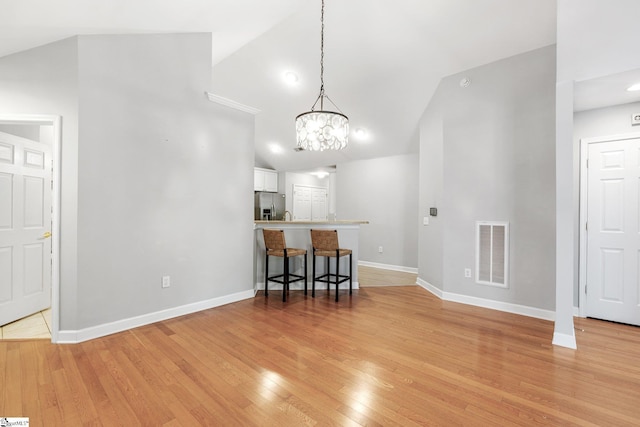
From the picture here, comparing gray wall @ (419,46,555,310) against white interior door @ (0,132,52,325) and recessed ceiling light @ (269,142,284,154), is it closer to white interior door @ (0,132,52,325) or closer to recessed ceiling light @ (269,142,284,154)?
recessed ceiling light @ (269,142,284,154)

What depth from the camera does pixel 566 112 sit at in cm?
269

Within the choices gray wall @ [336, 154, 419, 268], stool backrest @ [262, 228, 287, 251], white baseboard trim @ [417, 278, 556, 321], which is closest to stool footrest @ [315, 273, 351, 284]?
stool backrest @ [262, 228, 287, 251]

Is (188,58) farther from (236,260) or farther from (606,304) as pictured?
(606,304)

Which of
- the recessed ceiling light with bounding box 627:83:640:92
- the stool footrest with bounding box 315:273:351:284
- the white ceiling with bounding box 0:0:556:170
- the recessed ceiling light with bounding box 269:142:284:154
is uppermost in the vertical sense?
the white ceiling with bounding box 0:0:556:170

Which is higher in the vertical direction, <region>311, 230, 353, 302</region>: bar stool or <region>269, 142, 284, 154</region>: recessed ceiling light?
<region>269, 142, 284, 154</region>: recessed ceiling light

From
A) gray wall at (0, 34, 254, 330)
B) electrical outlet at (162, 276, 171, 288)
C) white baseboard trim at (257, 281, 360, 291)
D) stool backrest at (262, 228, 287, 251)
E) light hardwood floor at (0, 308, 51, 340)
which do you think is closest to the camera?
gray wall at (0, 34, 254, 330)

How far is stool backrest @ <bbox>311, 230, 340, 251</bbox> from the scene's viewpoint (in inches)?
165

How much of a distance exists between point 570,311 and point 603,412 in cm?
107

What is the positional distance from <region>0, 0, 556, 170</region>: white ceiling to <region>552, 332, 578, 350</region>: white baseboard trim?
3.09 metres

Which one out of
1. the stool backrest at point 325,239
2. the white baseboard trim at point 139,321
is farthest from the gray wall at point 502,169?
the white baseboard trim at point 139,321

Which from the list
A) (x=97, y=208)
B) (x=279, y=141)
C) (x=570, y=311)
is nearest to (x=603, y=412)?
(x=570, y=311)

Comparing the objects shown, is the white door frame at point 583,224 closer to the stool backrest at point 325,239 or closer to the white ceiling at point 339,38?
the white ceiling at point 339,38

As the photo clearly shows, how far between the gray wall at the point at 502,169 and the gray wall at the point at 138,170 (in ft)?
9.51

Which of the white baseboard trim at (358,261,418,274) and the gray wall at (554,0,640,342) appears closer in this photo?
the gray wall at (554,0,640,342)
